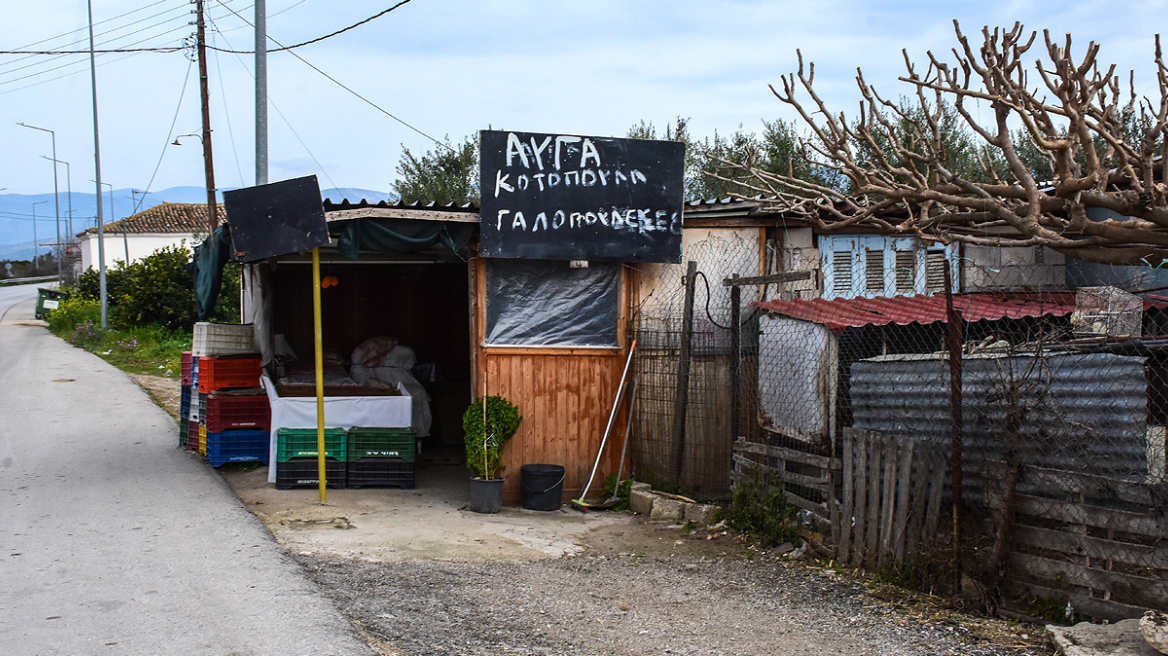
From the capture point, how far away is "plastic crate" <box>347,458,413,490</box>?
993 centimetres

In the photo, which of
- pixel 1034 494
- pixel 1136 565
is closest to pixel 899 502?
pixel 1034 494

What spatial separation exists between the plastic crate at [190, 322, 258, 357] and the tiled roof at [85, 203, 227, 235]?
44.9 metres

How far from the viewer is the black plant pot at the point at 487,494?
29.5ft

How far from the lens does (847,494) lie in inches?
257

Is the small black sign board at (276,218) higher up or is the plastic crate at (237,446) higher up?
the small black sign board at (276,218)

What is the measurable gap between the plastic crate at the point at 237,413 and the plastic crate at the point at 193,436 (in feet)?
3.51

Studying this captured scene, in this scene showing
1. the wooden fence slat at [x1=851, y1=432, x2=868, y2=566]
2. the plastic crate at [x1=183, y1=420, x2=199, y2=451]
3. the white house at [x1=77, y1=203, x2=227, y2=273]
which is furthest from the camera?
the white house at [x1=77, y1=203, x2=227, y2=273]

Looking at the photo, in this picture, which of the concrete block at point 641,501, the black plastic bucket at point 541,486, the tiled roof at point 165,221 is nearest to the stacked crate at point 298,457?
the black plastic bucket at point 541,486

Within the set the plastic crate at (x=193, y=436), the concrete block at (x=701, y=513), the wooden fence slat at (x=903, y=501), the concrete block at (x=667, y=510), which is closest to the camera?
the wooden fence slat at (x=903, y=501)

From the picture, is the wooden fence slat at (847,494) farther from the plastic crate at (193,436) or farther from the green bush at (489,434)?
the plastic crate at (193,436)

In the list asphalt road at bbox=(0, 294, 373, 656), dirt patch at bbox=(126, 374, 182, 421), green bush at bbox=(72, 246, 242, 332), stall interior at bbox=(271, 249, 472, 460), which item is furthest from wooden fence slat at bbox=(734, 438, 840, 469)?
green bush at bbox=(72, 246, 242, 332)

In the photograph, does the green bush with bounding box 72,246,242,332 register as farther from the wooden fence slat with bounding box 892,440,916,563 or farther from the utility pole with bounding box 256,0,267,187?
the wooden fence slat with bounding box 892,440,916,563

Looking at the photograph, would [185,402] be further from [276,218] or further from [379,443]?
[276,218]

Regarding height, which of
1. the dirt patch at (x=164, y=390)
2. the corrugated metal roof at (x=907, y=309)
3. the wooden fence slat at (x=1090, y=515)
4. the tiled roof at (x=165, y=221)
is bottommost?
the dirt patch at (x=164, y=390)
